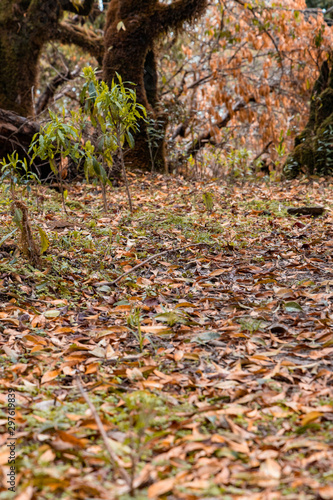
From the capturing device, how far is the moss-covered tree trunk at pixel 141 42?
5.72 m

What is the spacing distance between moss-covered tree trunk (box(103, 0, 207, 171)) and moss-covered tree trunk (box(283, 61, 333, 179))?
72.8 inches

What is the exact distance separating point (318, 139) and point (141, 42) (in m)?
2.64

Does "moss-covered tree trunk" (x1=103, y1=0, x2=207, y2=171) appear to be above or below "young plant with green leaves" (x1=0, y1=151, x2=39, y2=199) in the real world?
above

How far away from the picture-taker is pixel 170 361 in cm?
173

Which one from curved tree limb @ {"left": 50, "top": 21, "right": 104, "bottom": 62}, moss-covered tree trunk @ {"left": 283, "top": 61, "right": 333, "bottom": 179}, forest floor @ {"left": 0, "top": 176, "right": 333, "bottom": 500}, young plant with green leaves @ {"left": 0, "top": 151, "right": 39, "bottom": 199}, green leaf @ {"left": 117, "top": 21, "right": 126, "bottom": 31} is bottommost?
forest floor @ {"left": 0, "top": 176, "right": 333, "bottom": 500}

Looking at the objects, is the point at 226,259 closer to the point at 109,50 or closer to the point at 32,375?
the point at 32,375

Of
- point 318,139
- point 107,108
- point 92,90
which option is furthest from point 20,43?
point 318,139

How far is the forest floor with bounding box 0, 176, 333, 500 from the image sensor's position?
108cm

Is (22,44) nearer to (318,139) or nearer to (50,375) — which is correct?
(318,139)

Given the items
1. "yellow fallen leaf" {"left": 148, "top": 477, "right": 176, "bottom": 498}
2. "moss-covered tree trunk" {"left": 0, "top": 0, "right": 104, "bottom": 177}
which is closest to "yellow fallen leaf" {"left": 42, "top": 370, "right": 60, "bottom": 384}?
"yellow fallen leaf" {"left": 148, "top": 477, "right": 176, "bottom": 498}

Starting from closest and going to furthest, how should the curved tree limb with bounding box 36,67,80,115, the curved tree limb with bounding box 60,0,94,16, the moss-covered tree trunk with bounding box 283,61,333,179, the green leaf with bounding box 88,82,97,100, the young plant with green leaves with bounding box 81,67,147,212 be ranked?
the young plant with green leaves with bounding box 81,67,147,212
the green leaf with bounding box 88,82,97,100
the moss-covered tree trunk with bounding box 283,61,333,179
the curved tree limb with bounding box 60,0,94,16
the curved tree limb with bounding box 36,67,80,115

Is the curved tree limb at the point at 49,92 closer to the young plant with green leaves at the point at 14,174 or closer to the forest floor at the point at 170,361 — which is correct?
the young plant with green leaves at the point at 14,174

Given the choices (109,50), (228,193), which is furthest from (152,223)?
(109,50)

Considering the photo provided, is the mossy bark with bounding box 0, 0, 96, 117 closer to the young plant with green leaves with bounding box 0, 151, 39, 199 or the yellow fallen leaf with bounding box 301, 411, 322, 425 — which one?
the young plant with green leaves with bounding box 0, 151, 39, 199
